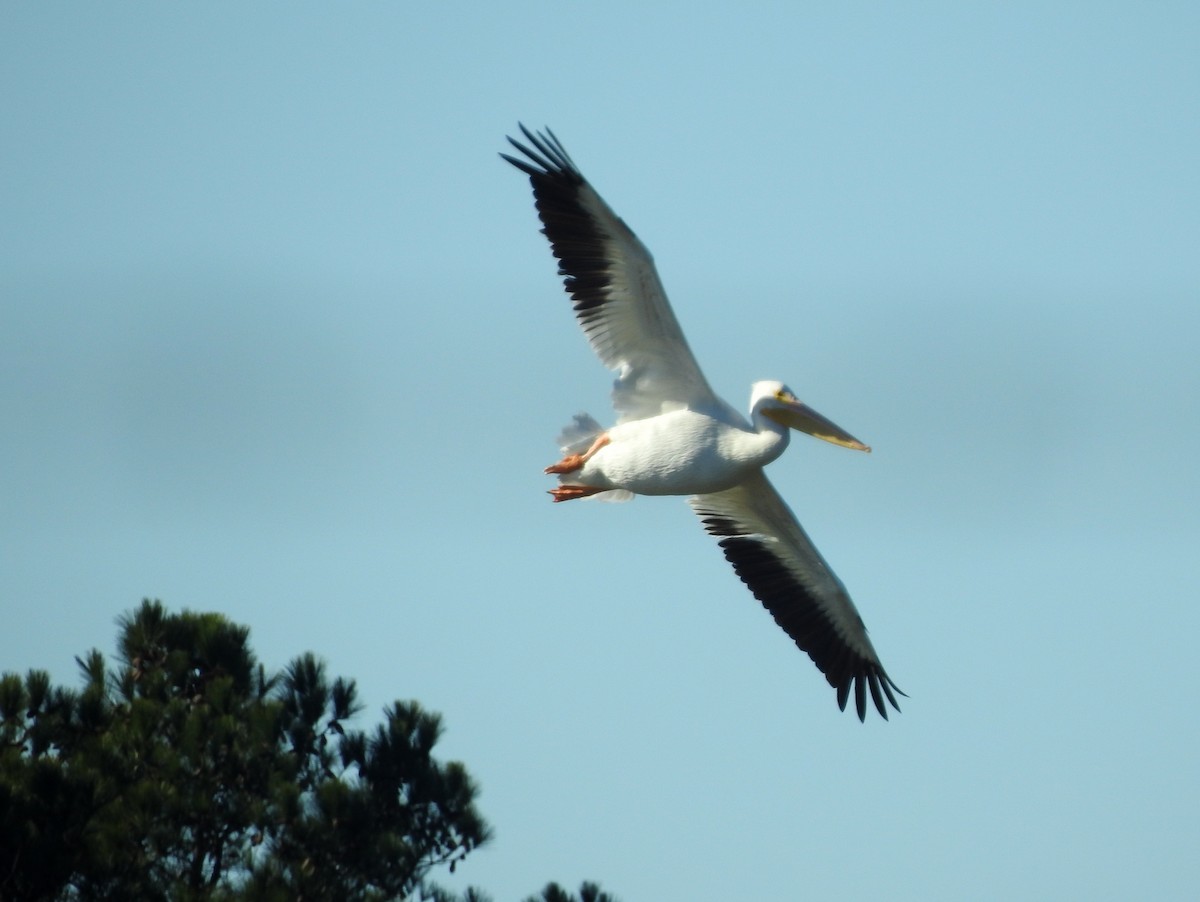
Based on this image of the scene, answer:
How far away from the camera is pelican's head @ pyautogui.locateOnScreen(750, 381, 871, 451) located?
615 inches

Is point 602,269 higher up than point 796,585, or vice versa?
point 602,269

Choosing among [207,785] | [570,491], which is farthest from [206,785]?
[570,491]

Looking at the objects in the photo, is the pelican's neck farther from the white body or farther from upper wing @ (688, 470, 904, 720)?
upper wing @ (688, 470, 904, 720)

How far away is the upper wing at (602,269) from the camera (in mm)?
14750

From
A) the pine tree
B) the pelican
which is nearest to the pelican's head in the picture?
the pelican

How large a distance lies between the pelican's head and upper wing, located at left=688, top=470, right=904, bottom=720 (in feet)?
2.47

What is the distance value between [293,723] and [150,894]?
2106 millimetres

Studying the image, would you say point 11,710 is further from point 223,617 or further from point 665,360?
point 665,360

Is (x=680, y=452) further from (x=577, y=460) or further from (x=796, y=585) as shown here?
(x=796, y=585)

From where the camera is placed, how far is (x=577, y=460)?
15.5 m

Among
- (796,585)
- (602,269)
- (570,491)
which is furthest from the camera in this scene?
(796,585)

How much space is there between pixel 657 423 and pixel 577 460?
599 millimetres

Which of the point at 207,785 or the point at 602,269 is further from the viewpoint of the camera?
the point at 207,785

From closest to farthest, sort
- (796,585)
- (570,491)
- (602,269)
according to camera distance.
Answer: (602,269) → (570,491) → (796,585)
